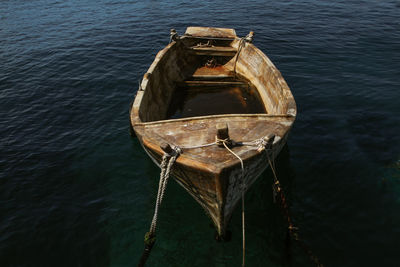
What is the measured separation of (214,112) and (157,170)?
364 cm

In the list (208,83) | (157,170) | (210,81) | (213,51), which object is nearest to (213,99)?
(208,83)

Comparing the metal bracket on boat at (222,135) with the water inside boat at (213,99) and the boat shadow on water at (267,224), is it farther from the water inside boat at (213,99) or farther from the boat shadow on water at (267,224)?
the water inside boat at (213,99)

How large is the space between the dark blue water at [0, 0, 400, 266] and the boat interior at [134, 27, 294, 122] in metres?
2.26

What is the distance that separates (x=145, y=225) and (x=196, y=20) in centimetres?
2338

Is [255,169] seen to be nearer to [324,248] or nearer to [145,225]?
[324,248]

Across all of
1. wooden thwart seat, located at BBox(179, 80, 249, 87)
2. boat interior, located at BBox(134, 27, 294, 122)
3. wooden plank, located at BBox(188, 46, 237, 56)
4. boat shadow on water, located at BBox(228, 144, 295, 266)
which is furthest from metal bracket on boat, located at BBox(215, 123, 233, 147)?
wooden plank, located at BBox(188, 46, 237, 56)

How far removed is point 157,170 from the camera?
31.8 ft

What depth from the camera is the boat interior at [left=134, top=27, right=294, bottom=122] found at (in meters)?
10.4

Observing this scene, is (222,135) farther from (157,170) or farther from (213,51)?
(213,51)

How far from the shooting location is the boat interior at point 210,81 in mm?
10445

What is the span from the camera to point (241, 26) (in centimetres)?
2438

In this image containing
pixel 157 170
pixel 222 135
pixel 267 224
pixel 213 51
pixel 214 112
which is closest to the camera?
pixel 222 135

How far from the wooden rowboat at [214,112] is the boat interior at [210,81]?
4cm

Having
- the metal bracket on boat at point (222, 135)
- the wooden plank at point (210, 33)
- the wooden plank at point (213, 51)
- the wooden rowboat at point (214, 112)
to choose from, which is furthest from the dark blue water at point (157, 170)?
the wooden plank at point (210, 33)
